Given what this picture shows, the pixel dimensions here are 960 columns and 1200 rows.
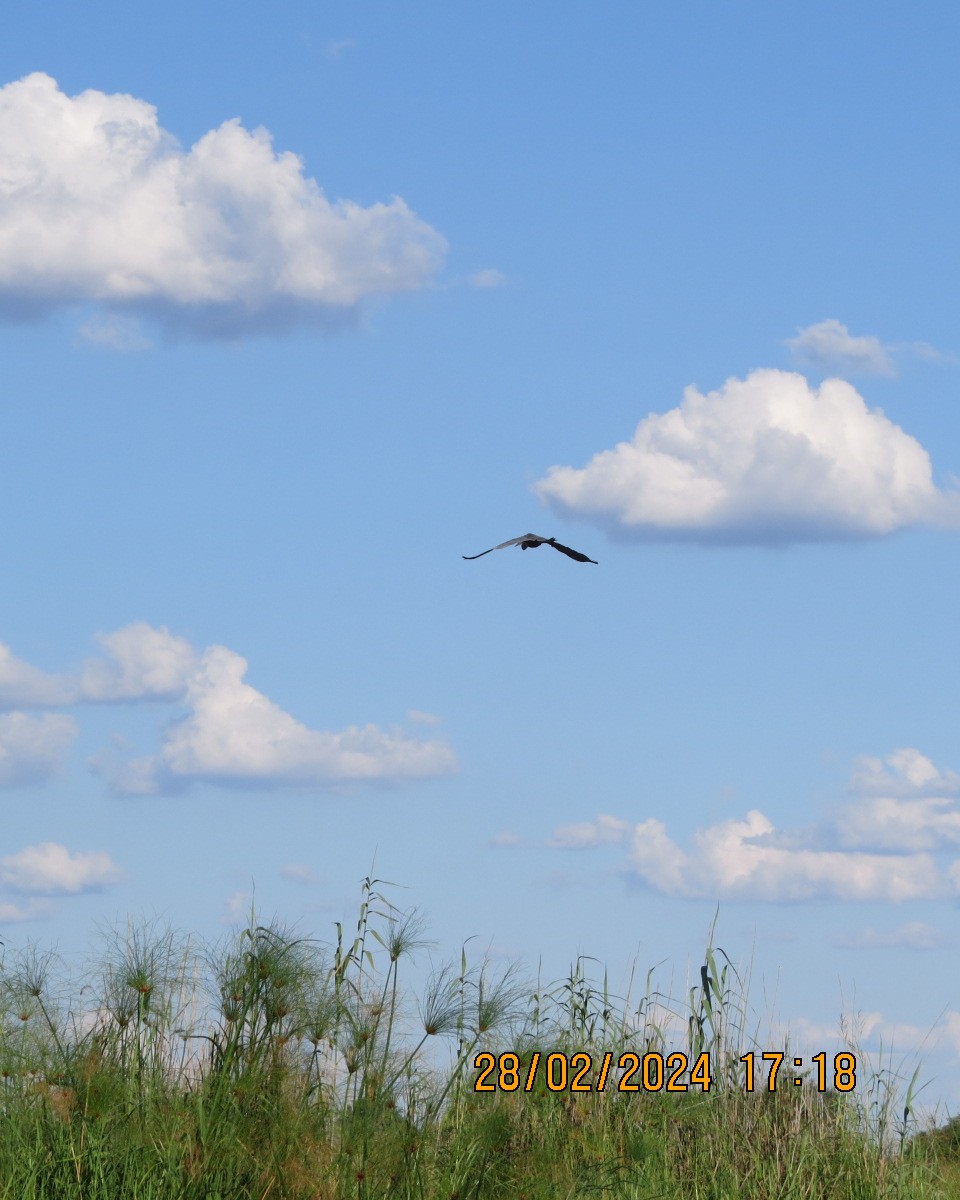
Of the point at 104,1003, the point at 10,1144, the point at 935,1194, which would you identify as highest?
the point at 104,1003

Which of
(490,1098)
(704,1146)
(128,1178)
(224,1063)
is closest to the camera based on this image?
(128,1178)

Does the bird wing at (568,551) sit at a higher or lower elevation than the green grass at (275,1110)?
higher

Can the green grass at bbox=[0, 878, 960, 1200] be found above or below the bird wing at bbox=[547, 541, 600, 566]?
below

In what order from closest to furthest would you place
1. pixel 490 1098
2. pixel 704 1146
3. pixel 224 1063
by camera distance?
1. pixel 224 1063
2. pixel 490 1098
3. pixel 704 1146

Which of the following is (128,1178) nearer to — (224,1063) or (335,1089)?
(224,1063)

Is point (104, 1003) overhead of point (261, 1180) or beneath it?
overhead

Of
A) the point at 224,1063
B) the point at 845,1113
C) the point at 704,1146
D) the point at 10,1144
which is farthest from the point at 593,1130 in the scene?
the point at 10,1144

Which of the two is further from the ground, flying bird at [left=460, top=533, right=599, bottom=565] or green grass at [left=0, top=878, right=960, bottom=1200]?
flying bird at [left=460, top=533, right=599, bottom=565]

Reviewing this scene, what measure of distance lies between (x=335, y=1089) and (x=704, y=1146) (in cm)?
301

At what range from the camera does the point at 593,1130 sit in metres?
8.29

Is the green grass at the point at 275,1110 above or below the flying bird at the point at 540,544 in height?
below
